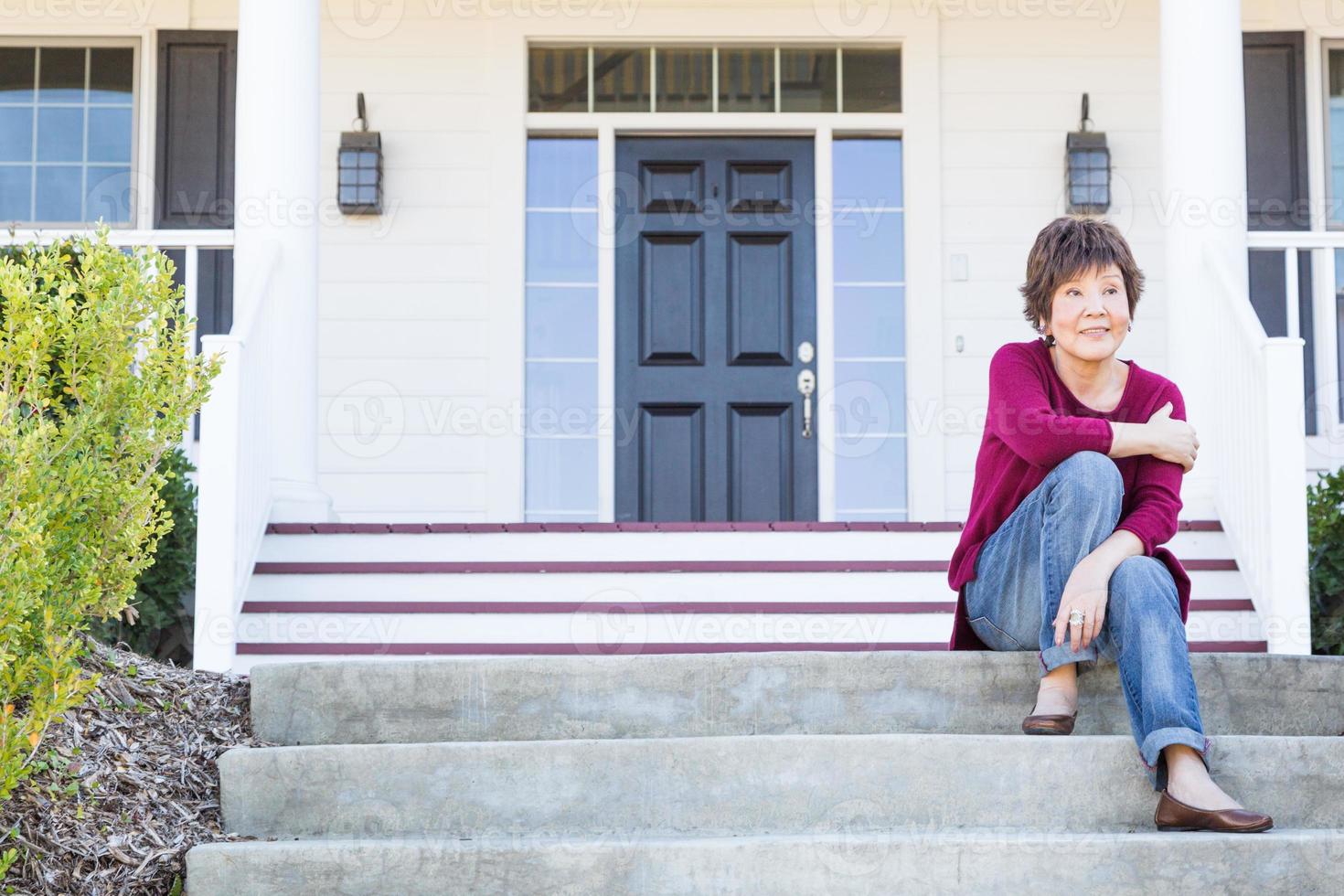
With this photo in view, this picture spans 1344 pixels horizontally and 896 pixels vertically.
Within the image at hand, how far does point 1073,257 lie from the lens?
2.88 metres

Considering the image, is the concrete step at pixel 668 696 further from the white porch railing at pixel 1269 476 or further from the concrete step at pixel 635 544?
the concrete step at pixel 635 544

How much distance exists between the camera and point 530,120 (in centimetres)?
644

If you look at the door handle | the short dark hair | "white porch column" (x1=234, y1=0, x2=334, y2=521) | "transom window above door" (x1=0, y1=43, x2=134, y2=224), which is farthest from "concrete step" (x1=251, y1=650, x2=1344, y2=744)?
"transom window above door" (x1=0, y1=43, x2=134, y2=224)

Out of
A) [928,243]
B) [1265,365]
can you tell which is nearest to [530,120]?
[928,243]

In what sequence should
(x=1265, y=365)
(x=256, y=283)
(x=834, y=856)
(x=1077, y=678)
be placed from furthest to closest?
(x=256, y=283) → (x=1265, y=365) → (x=1077, y=678) → (x=834, y=856)

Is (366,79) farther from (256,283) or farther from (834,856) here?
(834,856)

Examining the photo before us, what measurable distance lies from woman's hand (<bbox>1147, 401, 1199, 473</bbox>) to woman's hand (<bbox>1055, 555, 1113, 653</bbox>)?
30 cm

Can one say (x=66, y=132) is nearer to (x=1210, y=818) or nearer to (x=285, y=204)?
(x=285, y=204)

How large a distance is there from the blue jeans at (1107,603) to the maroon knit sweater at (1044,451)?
0.04m

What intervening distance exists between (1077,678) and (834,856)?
0.77 metres

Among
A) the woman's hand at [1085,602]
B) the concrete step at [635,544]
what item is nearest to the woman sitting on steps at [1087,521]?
the woman's hand at [1085,602]

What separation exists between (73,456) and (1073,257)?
5.77ft

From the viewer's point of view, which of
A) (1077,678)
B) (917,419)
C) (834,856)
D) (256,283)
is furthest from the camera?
(917,419)

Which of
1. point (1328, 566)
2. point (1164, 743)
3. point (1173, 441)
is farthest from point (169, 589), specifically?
point (1328, 566)
